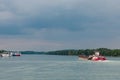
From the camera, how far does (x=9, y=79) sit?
56438 millimetres

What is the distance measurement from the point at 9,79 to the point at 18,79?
140cm

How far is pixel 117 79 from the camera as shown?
2272 inches

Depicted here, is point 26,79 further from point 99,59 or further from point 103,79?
point 99,59

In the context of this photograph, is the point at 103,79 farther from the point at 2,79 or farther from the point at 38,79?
the point at 2,79

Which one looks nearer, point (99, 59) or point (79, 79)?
point (79, 79)

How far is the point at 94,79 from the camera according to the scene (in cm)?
5731

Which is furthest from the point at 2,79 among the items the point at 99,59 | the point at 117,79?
A: the point at 99,59

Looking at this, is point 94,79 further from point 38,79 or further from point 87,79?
point 38,79

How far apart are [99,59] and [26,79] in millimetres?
103411

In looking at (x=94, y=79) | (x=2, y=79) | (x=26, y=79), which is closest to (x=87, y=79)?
(x=94, y=79)

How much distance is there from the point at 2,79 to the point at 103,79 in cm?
1582

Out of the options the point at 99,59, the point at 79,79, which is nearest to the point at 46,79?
the point at 79,79

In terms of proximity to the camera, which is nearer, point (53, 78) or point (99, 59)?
point (53, 78)

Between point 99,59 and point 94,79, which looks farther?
point 99,59
